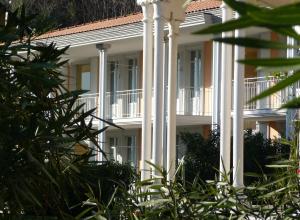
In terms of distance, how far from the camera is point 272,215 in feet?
13.0

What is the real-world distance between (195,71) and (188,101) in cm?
109

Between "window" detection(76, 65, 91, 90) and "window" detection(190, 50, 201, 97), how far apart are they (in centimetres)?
611

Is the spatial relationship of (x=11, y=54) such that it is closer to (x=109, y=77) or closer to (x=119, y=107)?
(x=119, y=107)

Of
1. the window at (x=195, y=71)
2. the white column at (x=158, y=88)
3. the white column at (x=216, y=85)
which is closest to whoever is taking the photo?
the white column at (x=158, y=88)

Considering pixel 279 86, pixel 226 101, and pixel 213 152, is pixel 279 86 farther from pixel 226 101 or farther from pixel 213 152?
pixel 213 152

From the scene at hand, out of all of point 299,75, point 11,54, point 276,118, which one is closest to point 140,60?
point 276,118

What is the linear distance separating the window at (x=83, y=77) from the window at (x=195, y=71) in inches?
241

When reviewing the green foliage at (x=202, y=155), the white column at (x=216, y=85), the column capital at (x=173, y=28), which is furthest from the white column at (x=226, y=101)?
the white column at (x=216, y=85)

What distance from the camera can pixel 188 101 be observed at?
26.6 meters

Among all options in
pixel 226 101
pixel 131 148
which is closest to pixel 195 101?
pixel 131 148

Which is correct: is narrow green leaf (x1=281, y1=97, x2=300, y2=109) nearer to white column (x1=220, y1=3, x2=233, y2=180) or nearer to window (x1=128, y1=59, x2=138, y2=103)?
white column (x1=220, y1=3, x2=233, y2=180)

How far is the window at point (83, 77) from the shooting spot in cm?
3161

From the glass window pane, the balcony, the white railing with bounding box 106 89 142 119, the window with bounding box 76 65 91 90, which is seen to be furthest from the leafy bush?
the window with bounding box 76 65 91 90

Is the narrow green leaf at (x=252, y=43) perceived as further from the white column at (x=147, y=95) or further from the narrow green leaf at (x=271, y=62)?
the white column at (x=147, y=95)
